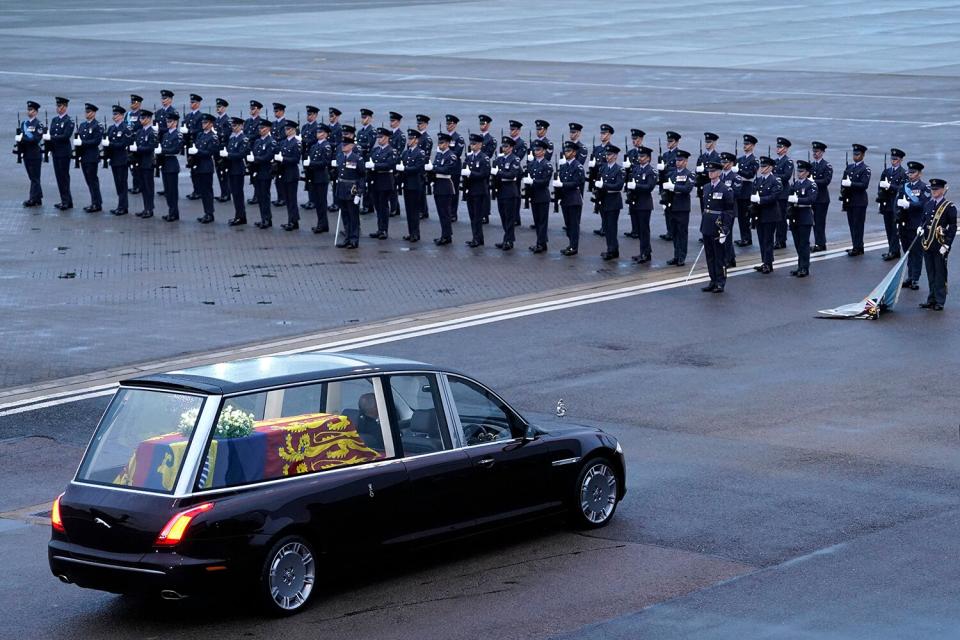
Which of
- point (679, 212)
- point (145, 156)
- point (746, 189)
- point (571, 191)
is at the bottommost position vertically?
point (679, 212)

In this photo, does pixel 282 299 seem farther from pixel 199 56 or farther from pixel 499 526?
pixel 199 56

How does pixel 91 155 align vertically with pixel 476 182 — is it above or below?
above

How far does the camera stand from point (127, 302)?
2075 centimetres

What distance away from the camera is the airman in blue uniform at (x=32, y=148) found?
28.6 m

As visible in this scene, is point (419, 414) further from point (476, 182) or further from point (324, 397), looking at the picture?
point (476, 182)

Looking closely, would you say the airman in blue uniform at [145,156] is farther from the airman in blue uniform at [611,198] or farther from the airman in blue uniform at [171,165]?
the airman in blue uniform at [611,198]

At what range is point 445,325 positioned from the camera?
1922 cm

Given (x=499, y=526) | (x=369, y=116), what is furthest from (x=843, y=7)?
(x=499, y=526)

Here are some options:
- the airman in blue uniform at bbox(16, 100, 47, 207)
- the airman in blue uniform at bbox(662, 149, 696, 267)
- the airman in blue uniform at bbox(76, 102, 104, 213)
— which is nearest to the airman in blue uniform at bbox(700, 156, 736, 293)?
the airman in blue uniform at bbox(662, 149, 696, 267)

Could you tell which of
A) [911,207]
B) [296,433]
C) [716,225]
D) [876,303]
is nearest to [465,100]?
[716,225]

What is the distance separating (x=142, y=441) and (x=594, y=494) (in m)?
3.39

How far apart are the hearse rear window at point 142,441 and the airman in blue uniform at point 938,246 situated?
1265 cm

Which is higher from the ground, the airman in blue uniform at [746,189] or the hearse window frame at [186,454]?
the airman in blue uniform at [746,189]

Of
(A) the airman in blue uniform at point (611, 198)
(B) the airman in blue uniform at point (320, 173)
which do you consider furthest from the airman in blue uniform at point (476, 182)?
(B) the airman in blue uniform at point (320, 173)
